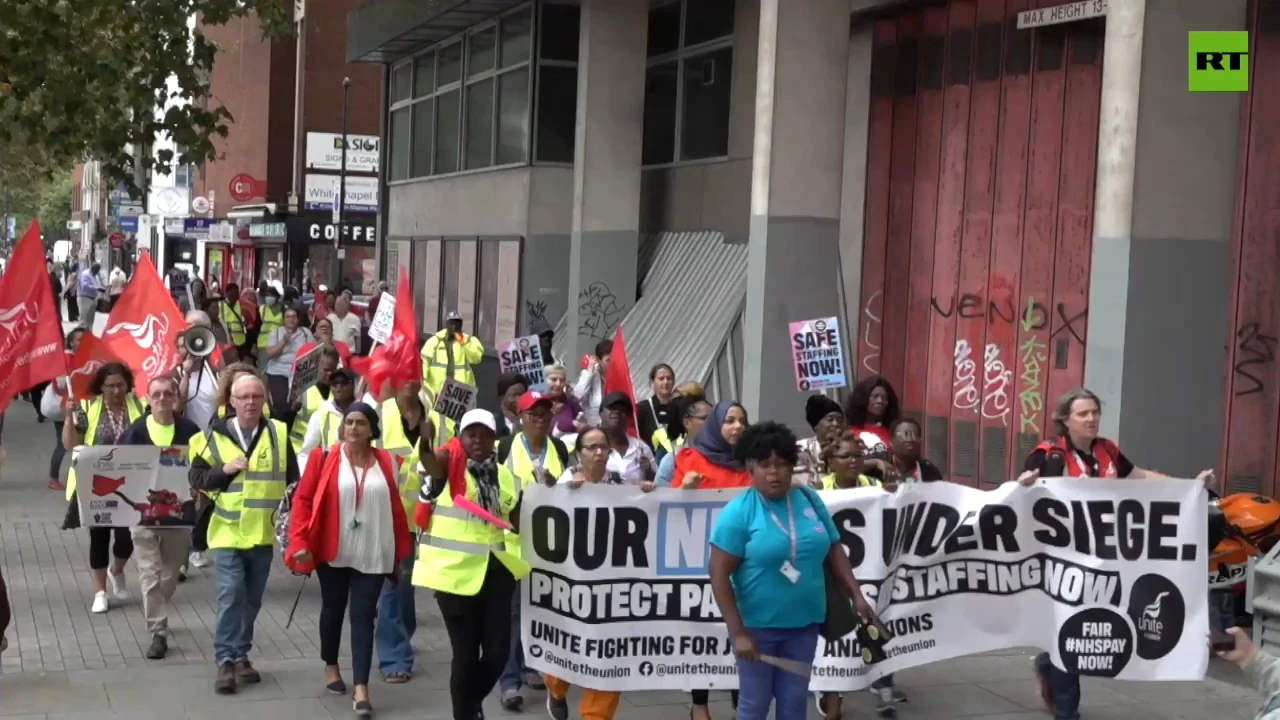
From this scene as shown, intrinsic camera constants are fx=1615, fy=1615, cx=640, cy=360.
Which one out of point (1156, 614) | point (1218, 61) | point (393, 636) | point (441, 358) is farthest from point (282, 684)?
point (441, 358)

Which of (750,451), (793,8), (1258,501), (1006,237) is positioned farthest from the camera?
(793,8)

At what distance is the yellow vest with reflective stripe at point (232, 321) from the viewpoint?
2255 cm

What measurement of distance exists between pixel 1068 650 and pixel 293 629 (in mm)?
5182

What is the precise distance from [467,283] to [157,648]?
58.8 ft

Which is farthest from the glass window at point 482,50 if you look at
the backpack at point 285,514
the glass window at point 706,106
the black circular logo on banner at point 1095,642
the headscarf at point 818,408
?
the black circular logo on banner at point 1095,642

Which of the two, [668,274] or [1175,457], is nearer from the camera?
[1175,457]

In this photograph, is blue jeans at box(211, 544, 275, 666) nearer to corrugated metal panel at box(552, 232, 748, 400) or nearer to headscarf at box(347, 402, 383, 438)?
headscarf at box(347, 402, 383, 438)

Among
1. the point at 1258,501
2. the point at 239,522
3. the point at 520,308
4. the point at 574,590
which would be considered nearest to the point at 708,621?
the point at 574,590

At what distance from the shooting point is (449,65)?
28922 millimetres

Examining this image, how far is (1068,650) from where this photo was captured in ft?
28.2

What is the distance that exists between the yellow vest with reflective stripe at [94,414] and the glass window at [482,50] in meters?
15.6

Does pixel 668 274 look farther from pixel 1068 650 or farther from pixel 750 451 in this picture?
pixel 750 451

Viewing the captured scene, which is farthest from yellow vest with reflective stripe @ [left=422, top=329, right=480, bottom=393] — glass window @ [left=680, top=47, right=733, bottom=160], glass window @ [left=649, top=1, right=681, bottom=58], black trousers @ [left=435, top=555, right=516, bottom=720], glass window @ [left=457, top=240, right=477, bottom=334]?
glass window @ [left=457, top=240, right=477, bottom=334]

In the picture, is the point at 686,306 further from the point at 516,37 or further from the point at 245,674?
the point at 245,674
